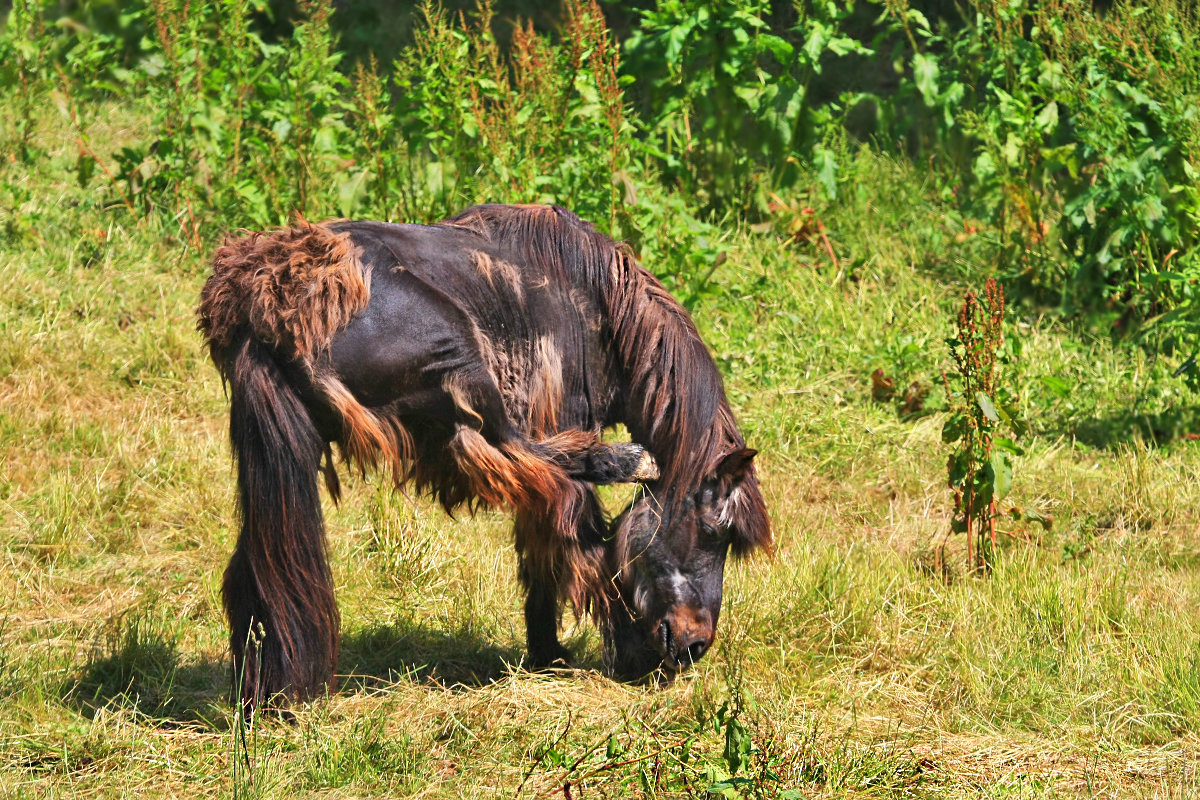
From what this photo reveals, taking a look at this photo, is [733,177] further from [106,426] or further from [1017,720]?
[1017,720]

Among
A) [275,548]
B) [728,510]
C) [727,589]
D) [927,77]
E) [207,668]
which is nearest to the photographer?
[275,548]

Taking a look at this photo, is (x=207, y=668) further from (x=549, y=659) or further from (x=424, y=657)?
(x=549, y=659)

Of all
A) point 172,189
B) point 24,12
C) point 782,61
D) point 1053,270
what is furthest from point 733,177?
point 24,12

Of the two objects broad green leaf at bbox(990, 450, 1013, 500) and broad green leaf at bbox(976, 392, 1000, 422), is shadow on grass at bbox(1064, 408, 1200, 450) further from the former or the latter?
broad green leaf at bbox(976, 392, 1000, 422)

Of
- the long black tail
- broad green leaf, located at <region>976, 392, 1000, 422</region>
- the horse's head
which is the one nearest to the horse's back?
the long black tail

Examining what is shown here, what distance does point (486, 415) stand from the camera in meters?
4.21

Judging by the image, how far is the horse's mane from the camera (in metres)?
4.54

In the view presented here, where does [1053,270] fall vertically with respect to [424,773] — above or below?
A: above

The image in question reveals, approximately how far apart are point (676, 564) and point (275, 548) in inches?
56.5

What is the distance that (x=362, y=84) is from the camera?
24.6 feet

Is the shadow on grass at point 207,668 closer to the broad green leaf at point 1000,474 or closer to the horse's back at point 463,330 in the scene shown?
the horse's back at point 463,330

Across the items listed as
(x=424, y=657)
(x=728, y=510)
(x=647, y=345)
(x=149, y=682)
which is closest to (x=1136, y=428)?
(x=728, y=510)

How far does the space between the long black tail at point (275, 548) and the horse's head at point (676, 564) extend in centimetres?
108

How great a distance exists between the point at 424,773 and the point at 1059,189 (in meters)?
→ 6.40
